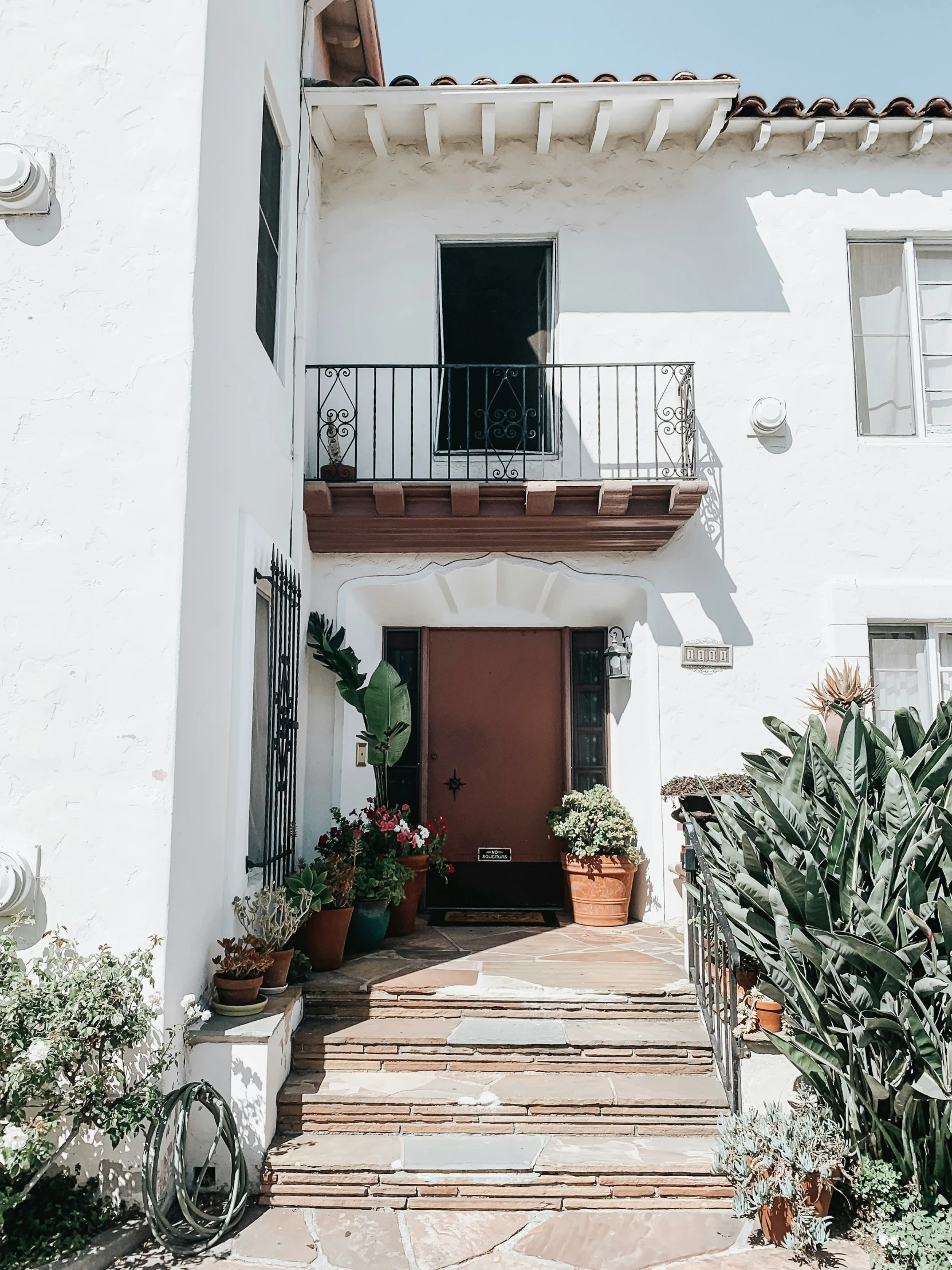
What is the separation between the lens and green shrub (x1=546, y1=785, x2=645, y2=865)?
7.34 m

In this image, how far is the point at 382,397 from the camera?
7.83 meters

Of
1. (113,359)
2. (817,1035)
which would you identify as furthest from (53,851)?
(817,1035)

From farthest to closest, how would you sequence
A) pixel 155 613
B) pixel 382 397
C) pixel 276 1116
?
pixel 382 397
pixel 276 1116
pixel 155 613

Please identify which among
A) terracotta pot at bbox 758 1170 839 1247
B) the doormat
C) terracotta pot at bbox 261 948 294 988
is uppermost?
terracotta pot at bbox 261 948 294 988

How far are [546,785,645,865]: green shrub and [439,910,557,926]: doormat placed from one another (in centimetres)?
64

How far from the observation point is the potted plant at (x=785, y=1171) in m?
3.97

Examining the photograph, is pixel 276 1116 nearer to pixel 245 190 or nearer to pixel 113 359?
pixel 113 359

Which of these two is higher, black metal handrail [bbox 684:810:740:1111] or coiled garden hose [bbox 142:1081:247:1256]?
black metal handrail [bbox 684:810:740:1111]

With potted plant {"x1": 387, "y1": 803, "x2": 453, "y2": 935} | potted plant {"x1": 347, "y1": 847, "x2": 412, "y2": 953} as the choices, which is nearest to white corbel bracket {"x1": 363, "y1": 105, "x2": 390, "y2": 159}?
potted plant {"x1": 387, "y1": 803, "x2": 453, "y2": 935}

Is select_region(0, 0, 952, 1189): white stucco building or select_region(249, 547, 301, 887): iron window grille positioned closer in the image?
select_region(249, 547, 301, 887): iron window grille

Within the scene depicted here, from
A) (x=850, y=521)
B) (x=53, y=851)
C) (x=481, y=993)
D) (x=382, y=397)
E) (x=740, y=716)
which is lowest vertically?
(x=481, y=993)

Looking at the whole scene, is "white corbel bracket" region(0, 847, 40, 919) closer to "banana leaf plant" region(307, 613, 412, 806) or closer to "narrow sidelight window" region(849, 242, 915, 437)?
"banana leaf plant" region(307, 613, 412, 806)

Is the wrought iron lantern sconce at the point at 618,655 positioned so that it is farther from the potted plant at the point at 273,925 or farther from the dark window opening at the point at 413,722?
the potted plant at the point at 273,925

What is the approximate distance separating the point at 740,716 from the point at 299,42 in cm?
615
